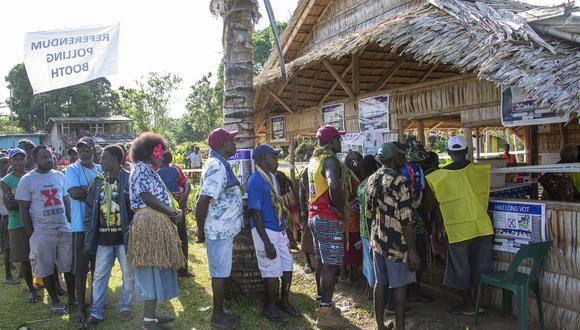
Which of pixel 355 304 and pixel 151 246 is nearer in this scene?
pixel 151 246

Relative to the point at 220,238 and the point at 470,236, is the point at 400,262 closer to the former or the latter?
the point at 470,236

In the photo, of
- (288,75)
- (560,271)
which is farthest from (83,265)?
(560,271)

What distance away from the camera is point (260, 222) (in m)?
4.32

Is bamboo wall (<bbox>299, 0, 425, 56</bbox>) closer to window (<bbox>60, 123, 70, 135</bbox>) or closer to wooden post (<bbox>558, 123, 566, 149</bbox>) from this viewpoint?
wooden post (<bbox>558, 123, 566, 149</bbox>)

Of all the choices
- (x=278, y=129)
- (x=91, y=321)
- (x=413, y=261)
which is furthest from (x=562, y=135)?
(x=91, y=321)

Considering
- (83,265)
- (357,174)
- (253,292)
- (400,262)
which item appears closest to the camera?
(400,262)

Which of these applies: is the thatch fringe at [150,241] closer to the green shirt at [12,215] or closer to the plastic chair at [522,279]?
the green shirt at [12,215]

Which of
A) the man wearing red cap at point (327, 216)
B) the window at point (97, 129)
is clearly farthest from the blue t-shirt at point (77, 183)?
the window at point (97, 129)

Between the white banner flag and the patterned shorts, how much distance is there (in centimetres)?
420

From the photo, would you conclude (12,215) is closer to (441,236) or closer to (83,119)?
(441,236)

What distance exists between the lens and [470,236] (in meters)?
4.36

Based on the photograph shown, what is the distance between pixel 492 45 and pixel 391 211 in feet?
6.02

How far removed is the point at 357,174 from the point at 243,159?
1.45 metres

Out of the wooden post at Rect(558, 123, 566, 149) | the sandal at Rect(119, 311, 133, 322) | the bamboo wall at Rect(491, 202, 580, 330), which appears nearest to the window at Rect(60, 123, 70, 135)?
the wooden post at Rect(558, 123, 566, 149)
